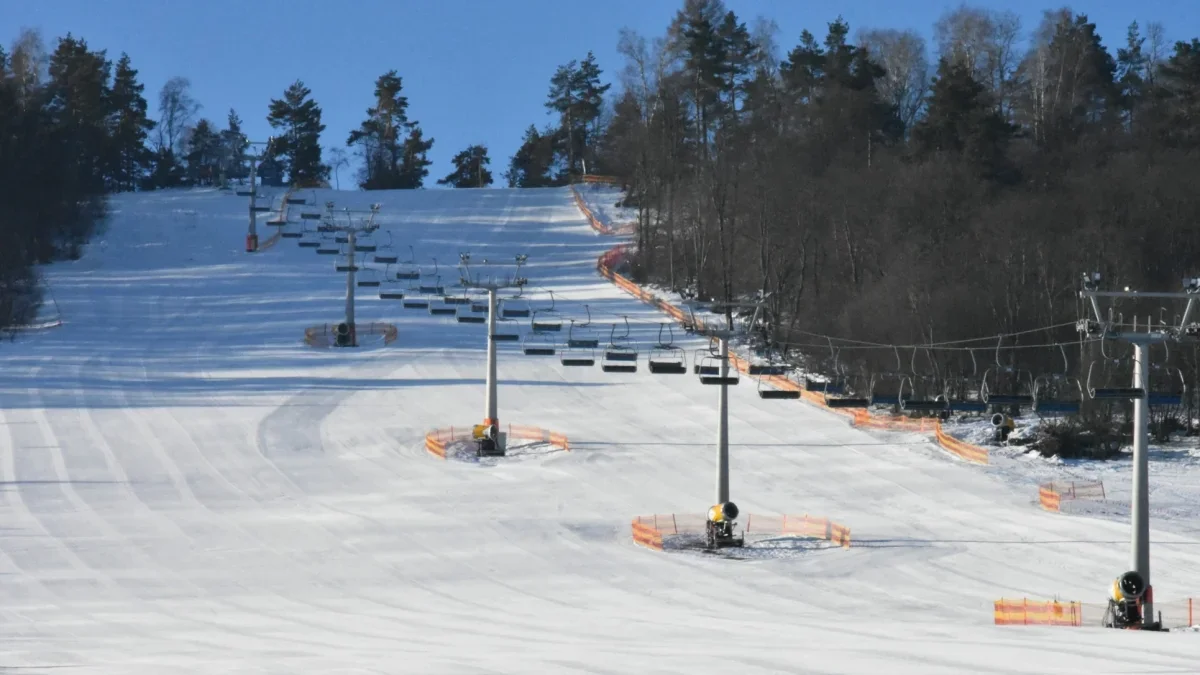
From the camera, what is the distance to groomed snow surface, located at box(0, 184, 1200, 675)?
21766 millimetres

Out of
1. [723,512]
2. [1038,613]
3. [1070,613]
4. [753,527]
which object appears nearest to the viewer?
[1070,613]

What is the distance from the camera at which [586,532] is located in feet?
115

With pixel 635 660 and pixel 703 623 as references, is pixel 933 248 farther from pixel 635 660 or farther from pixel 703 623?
pixel 635 660

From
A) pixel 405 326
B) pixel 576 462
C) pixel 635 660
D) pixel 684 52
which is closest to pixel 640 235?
pixel 684 52

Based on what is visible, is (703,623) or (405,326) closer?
(703,623)

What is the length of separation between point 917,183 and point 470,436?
2783cm

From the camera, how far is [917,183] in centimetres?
6581

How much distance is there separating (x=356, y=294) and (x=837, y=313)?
2242 centimetres

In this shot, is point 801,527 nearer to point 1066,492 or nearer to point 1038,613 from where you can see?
point 1066,492

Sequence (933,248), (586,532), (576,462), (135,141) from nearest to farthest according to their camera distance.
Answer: (586,532), (576,462), (933,248), (135,141)

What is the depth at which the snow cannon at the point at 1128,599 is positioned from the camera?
25.4m

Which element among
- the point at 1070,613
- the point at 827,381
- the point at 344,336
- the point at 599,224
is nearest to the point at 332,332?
the point at 344,336

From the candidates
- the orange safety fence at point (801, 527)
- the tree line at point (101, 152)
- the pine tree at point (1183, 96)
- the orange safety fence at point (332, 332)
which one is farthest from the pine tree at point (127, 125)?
the orange safety fence at point (801, 527)

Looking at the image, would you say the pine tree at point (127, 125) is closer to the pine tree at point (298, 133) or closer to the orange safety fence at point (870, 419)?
the pine tree at point (298, 133)
